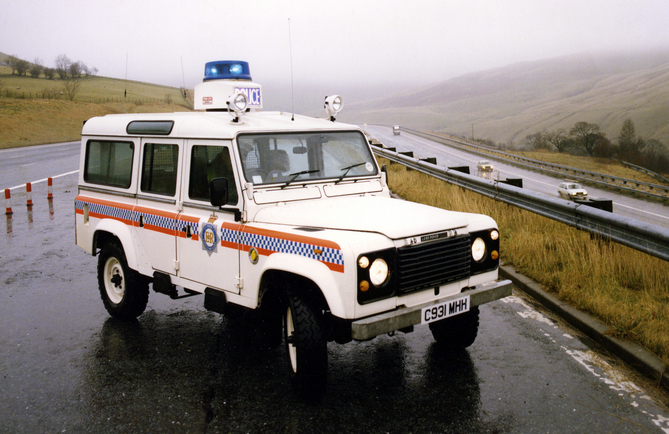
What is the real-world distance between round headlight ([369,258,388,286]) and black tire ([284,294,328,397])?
0.55m

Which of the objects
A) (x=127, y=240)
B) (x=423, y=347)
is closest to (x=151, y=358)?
(x=127, y=240)

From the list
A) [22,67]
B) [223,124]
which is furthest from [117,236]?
[22,67]

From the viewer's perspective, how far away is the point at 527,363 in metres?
5.14

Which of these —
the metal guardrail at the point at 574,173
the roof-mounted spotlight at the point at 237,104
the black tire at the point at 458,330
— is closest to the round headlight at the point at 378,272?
the black tire at the point at 458,330

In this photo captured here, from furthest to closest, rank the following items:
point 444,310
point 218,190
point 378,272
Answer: point 218,190 → point 444,310 → point 378,272

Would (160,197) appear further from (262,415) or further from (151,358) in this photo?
(262,415)

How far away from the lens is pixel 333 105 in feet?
21.5

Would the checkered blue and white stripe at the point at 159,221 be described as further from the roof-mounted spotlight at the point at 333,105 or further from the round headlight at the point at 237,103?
the roof-mounted spotlight at the point at 333,105

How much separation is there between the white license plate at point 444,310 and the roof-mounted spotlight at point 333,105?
2739mm

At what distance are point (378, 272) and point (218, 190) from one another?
1543mm

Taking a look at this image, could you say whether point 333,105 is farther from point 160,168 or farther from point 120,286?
point 120,286

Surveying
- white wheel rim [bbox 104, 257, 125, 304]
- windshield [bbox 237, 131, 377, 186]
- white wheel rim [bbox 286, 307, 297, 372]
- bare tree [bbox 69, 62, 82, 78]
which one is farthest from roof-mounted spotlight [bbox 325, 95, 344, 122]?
bare tree [bbox 69, 62, 82, 78]

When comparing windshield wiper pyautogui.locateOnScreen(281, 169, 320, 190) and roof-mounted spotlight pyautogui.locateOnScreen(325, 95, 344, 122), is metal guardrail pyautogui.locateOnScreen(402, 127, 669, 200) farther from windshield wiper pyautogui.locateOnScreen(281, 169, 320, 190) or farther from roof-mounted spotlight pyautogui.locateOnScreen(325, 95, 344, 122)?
windshield wiper pyautogui.locateOnScreen(281, 169, 320, 190)

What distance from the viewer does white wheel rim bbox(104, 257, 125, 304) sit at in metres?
6.70
